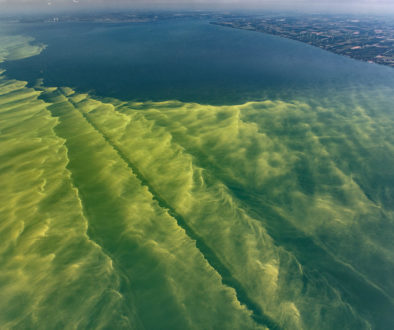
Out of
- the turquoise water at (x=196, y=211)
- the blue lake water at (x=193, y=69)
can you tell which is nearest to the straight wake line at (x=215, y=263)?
the turquoise water at (x=196, y=211)

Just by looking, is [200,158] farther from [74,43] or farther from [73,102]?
[74,43]

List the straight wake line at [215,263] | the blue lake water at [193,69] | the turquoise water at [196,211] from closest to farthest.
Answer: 1. the straight wake line at [215,263]
2. the turquoise water at [196,211]
3. the blue lake water at [193,69]

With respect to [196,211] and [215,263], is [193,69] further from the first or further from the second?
[215,263]

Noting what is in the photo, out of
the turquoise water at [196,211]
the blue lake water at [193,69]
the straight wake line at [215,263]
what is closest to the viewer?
the straight wake line at [215,263]

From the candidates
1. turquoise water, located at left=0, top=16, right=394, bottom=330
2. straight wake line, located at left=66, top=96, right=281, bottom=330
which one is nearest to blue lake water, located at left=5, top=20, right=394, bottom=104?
turquoise water, located at left=0, top=16, right=394, bottom=330

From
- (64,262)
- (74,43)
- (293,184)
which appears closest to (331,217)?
(293,184)

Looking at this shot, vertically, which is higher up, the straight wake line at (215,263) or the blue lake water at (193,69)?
the blue lake water at (193,69)

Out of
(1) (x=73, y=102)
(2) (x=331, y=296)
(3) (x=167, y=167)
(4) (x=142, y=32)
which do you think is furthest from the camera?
(4) (x=142, y=32)

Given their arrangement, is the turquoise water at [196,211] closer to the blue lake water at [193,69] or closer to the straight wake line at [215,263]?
the straight wake line at [215,263]
